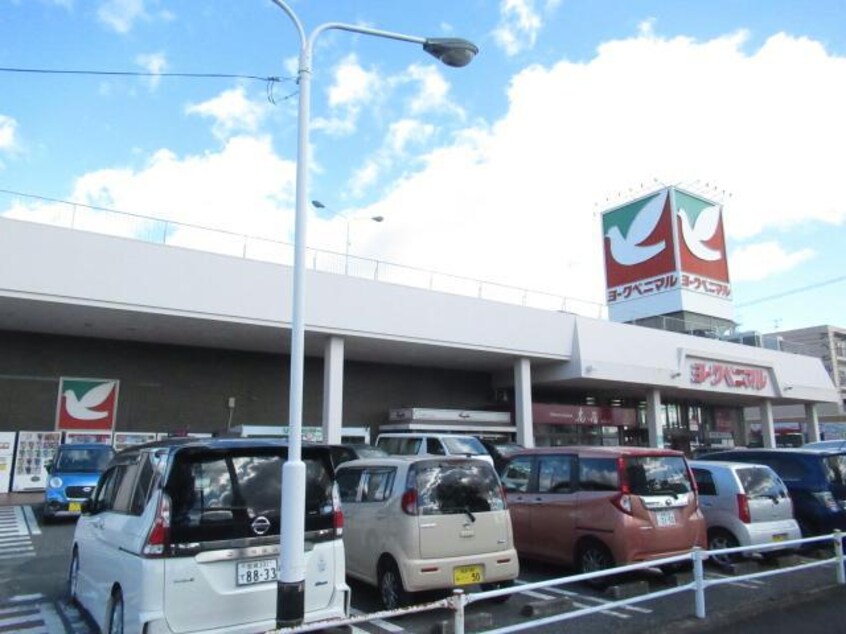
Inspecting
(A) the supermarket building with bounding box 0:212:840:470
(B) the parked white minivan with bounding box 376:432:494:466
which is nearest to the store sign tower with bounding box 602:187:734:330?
(A) the supermarket building with bounding box 0:212:840:470

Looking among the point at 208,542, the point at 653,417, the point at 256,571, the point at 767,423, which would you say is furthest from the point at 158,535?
the point at 767,423

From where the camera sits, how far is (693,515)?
8273 millimetres

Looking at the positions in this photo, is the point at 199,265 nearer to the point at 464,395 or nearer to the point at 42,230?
the point at 42,230

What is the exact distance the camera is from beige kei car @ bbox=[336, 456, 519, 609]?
662cm

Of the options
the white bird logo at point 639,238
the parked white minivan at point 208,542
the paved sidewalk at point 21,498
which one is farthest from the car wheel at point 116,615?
the white bird logo at point 639,238

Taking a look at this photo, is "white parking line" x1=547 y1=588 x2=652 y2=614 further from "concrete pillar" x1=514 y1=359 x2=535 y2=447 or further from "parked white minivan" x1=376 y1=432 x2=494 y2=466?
"concrete pillar" x1=514 y1=359 x2=535 y2=447

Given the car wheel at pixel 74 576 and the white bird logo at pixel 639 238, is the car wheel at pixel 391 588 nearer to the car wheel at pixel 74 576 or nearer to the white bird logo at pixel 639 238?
the car wheel at pixel 74 576

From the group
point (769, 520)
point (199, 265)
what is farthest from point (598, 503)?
point (199, 265)

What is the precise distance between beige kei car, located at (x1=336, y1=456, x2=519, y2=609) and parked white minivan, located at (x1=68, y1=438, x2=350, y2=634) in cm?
132

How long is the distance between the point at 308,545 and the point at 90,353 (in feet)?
56.4

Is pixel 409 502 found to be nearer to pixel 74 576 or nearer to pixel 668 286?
pixel 74 576

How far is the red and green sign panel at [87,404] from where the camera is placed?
1916 cm

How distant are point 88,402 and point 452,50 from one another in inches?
675

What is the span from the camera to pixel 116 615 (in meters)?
5.11
